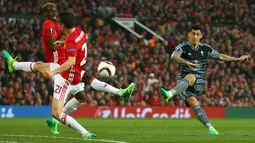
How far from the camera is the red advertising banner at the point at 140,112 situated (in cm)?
2928

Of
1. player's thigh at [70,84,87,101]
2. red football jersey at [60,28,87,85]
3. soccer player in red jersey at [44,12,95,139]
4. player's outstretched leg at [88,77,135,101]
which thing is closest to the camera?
soccer player in red jersey at [44,12,95,139]

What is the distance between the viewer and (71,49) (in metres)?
12.1

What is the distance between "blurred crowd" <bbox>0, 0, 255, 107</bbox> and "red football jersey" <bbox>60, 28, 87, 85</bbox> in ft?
46.4

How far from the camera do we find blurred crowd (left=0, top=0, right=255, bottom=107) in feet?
94.2

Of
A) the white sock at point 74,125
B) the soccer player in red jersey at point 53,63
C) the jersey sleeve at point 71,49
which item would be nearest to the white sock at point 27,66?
the soccer player in red jersey at point 53,63

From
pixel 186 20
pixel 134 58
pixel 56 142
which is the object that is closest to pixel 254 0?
pixel 186 20

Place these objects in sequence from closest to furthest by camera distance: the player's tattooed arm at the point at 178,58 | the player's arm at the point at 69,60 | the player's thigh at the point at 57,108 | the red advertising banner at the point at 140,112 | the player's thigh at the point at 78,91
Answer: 1. the player's arm at the point at 69,60
2. the player's thigh at the point at 57,108
3. the player's thigh at the point at 78,91
4. the player's tattooed arm at the point at 178,58
5. the red advertising banner at the point at 140,112

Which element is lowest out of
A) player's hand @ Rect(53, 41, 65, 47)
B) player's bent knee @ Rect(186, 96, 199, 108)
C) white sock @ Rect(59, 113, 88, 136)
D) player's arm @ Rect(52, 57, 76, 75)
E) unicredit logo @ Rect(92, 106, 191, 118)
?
unicredit logo @ Rect(92, 106, 191, 118)

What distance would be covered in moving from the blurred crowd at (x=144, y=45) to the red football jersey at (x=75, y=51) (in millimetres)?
14147

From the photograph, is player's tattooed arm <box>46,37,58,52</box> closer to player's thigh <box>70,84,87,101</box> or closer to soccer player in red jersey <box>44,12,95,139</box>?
player's thigh <box>70,84,87,101</box>

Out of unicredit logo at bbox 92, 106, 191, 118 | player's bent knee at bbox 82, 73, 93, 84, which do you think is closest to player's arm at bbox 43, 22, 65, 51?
player's bent knee at bbox 82, 73, 93, 84

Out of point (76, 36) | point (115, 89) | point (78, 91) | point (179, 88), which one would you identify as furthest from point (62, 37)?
point (179, 88)

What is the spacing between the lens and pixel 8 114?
27.6 m

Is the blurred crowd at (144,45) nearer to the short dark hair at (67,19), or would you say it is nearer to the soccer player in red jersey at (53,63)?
the soccer player in red jersey at (53,63)
